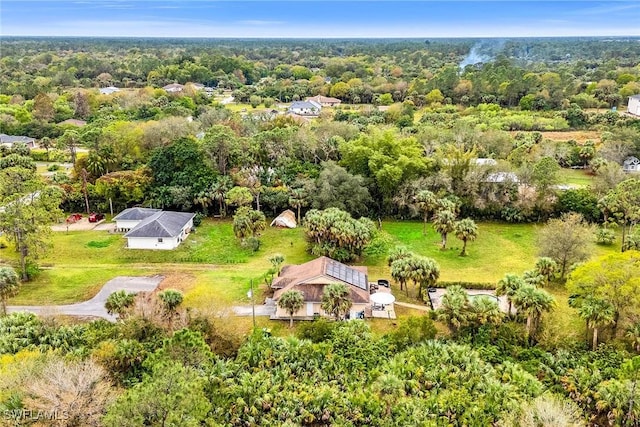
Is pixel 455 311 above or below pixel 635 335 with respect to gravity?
above

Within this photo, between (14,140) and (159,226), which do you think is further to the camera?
(14,140)

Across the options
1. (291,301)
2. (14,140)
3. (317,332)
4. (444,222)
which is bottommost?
(317,332)

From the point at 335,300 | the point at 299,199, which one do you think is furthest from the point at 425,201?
the point at 335,300

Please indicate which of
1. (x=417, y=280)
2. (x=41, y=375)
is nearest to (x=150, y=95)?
A: (x=417, y=280)

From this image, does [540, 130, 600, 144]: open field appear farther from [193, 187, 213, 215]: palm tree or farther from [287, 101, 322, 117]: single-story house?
[193, 187, 213, 215]: palm tree

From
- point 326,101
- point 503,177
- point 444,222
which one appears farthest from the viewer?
point 326,101

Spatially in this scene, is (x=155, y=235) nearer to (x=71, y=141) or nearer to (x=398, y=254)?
(x=398, y=254)

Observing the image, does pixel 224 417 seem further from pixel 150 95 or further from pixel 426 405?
pixel 150 95

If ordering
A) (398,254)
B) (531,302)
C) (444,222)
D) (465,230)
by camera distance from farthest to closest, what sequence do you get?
(444,222)
(465,230)
(398,254)
(531,302)
